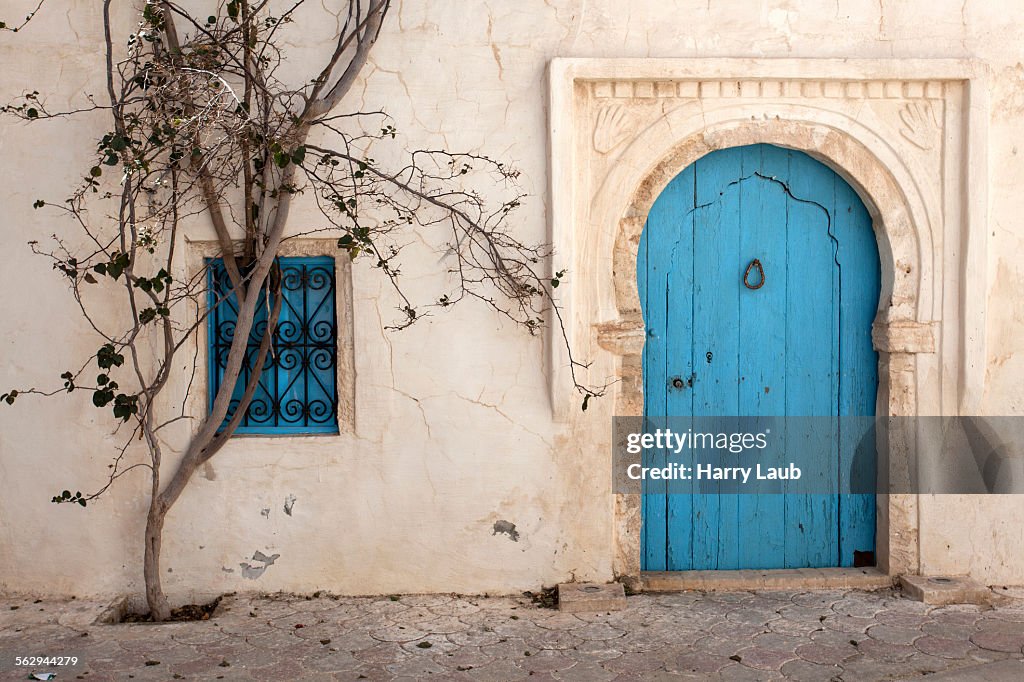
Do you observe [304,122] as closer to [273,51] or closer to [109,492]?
[273,51]

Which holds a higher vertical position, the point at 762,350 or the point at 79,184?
the point at 79,184

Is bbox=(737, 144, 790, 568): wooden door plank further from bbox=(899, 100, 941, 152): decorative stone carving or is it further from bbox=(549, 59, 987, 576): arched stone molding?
bbox=(899, 100, 941, 152): decorative stone carving

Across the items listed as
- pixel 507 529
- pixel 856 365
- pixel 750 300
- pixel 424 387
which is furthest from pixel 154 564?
pixel 856 365

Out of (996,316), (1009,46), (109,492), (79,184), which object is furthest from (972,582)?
(79,184)

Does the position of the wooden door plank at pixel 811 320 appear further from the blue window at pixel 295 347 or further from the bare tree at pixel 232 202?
the blue window at pixel 295 347

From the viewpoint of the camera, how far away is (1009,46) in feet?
15.4

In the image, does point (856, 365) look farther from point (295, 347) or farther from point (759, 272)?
point (295, 347)

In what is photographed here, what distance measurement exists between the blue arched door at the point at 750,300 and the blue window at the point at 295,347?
1.55m

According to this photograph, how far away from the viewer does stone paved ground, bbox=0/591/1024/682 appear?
3881 millimetres

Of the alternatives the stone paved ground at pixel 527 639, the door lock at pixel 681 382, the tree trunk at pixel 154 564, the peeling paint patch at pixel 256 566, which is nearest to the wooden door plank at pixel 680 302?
the door lock at pixel 681 382

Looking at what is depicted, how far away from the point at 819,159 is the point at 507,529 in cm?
237

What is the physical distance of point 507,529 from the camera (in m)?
4.71

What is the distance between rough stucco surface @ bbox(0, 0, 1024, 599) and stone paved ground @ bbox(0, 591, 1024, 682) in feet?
0.77

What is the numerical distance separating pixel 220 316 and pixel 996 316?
3794 mm
